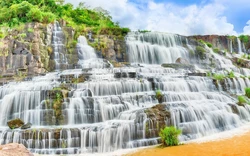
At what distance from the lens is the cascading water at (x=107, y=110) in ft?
31.8

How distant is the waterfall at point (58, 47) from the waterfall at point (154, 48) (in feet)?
22.4

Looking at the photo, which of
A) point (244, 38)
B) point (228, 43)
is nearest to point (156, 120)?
point (228, 43)

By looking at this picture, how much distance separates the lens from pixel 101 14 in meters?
40.7

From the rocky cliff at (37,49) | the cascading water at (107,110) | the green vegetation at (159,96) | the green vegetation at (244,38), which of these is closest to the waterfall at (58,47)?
the rocky cliff at (37,49)

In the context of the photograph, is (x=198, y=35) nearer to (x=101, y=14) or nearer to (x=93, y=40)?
(x=101, y=14)

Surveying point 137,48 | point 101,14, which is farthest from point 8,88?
point 101,14

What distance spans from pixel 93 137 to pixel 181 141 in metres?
3.68

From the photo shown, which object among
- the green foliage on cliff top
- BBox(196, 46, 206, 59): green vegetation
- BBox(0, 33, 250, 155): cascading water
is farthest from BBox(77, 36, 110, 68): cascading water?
BBox(196, 46, 206, 59): green vegetation

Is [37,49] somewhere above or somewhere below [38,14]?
below

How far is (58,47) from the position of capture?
21.4 metres

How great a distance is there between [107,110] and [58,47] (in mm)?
11791

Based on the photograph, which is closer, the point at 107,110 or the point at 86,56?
the point at 107,110

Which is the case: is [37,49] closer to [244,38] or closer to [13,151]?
[13,151]

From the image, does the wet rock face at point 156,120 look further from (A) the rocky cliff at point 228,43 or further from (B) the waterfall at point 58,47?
(A) the rocky cliff at point 228,43
